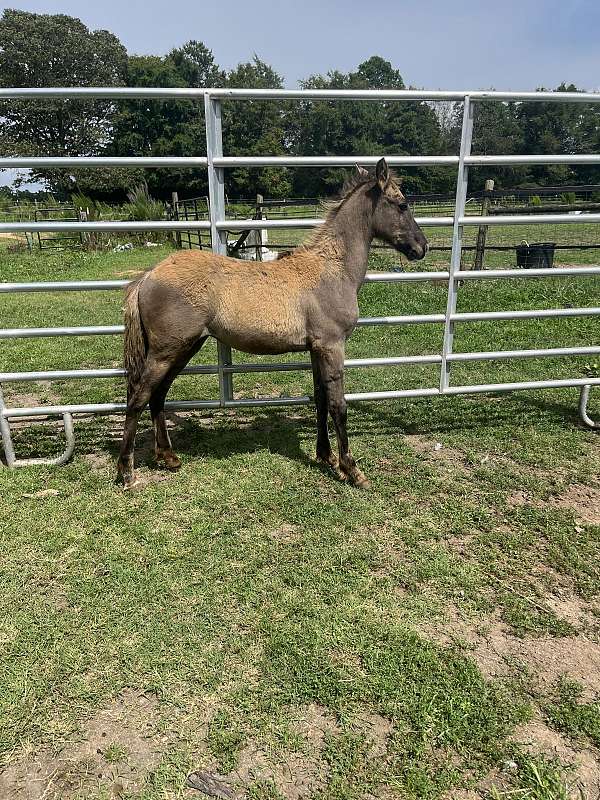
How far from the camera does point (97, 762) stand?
1.84 meters

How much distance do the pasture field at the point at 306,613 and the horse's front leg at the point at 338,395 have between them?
149 millimetres

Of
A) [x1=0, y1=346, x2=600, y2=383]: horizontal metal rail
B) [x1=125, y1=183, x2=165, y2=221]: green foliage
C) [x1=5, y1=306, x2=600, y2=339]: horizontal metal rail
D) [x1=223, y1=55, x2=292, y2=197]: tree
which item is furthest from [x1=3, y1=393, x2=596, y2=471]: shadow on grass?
[x1=223, y1=55, x2=292, y2=197]: tree

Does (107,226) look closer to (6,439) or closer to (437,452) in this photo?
(6,439)

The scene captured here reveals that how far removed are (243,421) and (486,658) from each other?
3008 millimetres

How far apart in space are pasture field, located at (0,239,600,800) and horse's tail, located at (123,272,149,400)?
2.69 ft

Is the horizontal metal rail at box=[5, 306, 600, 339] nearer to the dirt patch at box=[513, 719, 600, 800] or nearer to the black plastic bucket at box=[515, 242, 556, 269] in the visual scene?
the dirt patch at box=[513, 719, 600, 800]

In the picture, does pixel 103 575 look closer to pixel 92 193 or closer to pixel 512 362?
pixel 512 362

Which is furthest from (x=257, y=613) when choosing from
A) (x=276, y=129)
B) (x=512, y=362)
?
(x=276, y=129)

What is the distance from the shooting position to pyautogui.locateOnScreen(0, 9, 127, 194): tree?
37406mm

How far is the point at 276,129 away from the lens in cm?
2969

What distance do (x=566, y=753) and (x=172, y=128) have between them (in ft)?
146

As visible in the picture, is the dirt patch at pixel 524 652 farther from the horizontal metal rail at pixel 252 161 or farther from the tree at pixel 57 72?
the tree at pixel 57 72

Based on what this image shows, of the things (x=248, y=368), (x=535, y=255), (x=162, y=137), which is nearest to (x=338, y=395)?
(x=248, y=368)

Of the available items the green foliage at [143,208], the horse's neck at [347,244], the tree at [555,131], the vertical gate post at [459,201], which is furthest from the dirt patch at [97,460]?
the tree at [555,131]
